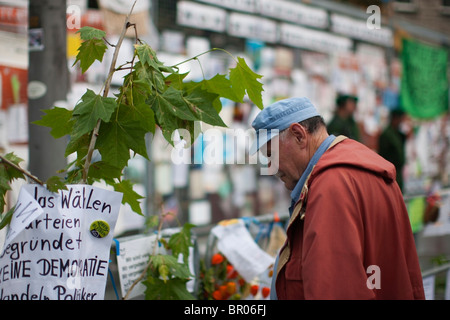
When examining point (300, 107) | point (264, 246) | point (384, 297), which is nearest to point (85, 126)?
point (300, 107)

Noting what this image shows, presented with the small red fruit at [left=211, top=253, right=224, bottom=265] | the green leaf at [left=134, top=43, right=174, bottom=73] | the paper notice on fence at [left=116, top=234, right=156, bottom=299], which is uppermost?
the green leaf at [left=134, top=43, right=174, bottom=73]

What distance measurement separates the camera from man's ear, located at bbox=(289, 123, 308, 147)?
7.14 ft

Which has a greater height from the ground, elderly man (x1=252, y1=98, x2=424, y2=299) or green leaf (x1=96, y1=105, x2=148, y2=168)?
green leaf (x1=96, y1=105, x2=148, y2=168)

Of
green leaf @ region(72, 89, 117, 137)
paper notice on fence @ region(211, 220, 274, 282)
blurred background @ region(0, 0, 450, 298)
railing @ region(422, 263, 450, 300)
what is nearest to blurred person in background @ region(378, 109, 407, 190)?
blurred background @ region(0, 0, 450, 298)

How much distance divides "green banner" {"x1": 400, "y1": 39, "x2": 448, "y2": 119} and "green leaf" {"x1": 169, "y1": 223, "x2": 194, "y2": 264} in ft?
29.5

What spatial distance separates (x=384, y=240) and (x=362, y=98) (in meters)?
8.21

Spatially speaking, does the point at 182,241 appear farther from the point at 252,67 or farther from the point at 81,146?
the point at 252,67

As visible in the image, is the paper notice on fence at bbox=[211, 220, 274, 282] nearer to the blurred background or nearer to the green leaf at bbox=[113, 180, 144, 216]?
the blurred background

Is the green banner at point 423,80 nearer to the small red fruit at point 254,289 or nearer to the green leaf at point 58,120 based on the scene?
the small red fruit at point 254,289

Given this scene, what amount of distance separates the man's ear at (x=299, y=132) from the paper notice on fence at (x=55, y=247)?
0.79m

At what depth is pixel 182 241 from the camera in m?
2.97

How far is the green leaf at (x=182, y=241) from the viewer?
2.95m

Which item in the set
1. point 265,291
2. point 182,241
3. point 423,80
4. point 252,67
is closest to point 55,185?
point 182,241

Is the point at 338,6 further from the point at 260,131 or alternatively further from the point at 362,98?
the point at 260,131
